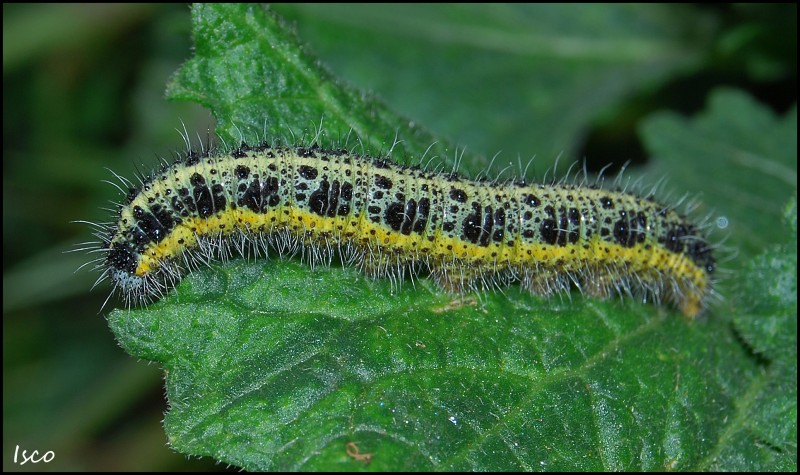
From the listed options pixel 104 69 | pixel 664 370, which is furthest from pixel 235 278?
pixel 104 69

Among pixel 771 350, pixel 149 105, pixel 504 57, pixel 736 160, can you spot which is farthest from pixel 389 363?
pixel 149 105

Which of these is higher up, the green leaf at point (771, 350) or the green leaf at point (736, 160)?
the green leaf at point (736, 160)

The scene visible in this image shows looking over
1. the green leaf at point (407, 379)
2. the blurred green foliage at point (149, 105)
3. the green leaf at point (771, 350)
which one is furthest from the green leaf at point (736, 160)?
the green leaf at point (407, 379)

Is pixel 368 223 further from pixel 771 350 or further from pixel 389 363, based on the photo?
pixel 771 350

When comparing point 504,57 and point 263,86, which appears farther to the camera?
point 504,57

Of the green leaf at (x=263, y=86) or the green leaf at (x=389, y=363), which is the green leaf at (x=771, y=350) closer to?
the green leaf at (x=389, y=363)

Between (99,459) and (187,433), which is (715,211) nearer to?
(187,433)

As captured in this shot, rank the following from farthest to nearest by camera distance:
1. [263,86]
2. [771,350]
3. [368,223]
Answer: [771,350], [263,86], [368,223]
